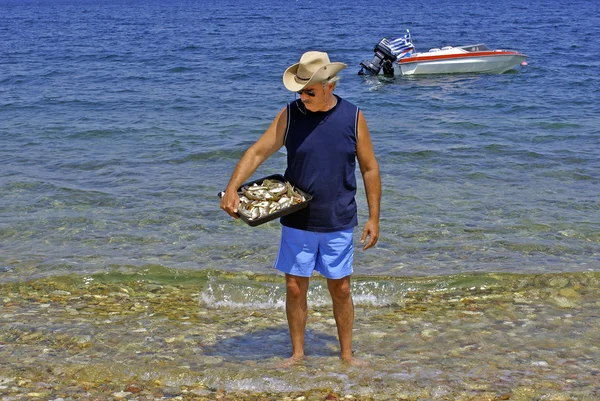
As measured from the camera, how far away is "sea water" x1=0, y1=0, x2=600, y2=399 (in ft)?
19.7

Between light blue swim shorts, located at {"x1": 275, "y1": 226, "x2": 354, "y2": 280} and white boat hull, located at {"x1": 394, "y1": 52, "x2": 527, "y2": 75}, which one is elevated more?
light blue swim shorts, located at {"x1": 275, "y1": 226, "x2": 354, "y2": 280}

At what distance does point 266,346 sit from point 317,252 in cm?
128

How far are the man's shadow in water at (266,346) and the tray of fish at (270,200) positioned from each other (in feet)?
4.45

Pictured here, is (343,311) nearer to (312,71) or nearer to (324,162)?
(324,162)

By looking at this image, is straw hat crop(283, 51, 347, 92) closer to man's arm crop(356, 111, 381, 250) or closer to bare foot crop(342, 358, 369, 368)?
man's arm crop(356, 111, 381, 250)

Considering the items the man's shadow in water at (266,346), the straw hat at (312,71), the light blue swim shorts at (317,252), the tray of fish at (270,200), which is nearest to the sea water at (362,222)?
the man's shadow in water at (266,346)

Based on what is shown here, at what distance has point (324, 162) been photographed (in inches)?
198

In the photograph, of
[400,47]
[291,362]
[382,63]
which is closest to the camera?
[291,362]

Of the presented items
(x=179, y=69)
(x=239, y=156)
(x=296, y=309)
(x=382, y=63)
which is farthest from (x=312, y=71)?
(x=179, y=69)

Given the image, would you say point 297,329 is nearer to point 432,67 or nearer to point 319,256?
point 319,256

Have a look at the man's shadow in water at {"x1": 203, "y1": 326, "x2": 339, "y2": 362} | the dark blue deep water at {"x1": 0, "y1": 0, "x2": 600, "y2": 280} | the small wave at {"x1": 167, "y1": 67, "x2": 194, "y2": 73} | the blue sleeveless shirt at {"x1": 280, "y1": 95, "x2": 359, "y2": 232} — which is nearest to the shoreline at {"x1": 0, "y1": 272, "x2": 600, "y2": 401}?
the man's shadow in water at {"x1": 203, "y1": 326, "x2": 339, "y2": 362}

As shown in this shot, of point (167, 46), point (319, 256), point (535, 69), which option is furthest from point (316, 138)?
point (167, 46)

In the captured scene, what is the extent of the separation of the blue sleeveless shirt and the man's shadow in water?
1297 millimetres

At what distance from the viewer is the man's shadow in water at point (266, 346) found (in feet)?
19.5
